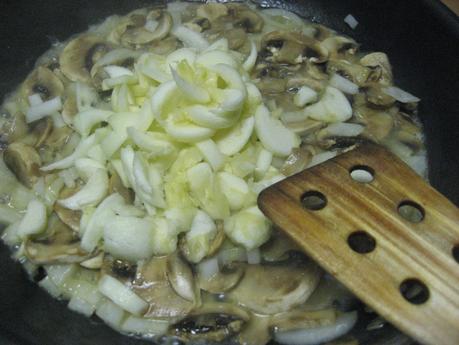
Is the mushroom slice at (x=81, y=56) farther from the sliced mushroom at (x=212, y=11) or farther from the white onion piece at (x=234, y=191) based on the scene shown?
the white onion piece at (x=234, y=191)

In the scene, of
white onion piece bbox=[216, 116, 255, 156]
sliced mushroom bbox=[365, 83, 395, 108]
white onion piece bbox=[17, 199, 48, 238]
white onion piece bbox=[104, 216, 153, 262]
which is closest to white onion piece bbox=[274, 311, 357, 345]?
white onion piece bbox=[104, 216, 153, 262]

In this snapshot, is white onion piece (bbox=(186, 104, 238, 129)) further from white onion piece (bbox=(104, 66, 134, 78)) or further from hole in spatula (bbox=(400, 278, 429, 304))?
hole in spatula (bbox=(400, 278, 429, 304))

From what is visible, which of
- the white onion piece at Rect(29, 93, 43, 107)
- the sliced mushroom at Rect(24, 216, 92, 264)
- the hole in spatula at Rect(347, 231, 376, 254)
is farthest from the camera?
the white onion piece at Rect(29, 93, 43, 107)

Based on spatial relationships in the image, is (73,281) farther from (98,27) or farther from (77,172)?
(98,27)

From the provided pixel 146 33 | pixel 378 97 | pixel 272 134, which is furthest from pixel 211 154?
pixel 146 33

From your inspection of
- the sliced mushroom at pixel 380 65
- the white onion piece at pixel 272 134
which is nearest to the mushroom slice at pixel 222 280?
the white onion piece at pixel 272 134

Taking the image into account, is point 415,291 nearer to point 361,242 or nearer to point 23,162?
point 361,242
